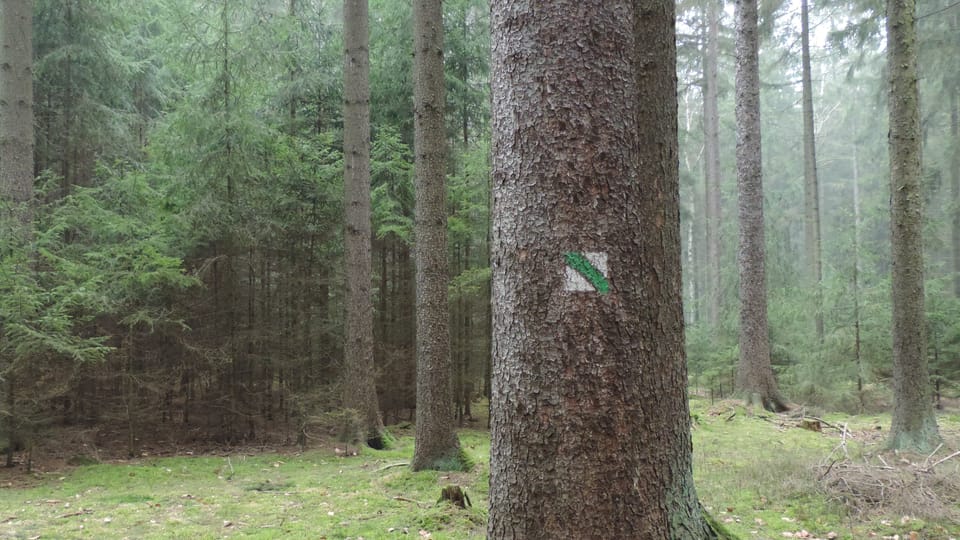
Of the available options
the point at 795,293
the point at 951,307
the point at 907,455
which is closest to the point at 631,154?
the point at 907,455

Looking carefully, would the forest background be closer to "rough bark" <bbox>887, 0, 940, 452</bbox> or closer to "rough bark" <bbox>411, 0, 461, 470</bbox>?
"rough bark" <bbox>887, 0, 940, 452</bbox>

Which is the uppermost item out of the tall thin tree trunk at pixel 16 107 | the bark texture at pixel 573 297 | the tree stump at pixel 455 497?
the tall thin tree trunk at pixel 16 107

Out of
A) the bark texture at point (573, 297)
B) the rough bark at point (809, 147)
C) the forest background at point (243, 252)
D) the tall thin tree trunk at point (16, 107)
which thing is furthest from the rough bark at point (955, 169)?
the tall thin tree trunk at point (16, 107)

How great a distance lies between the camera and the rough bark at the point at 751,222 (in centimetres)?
1069

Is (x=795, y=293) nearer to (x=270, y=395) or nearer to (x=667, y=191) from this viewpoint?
(x=270, y=395)

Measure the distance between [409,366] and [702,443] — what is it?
5.41 meters

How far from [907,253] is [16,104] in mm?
11509

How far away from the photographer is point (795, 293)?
1460 cm

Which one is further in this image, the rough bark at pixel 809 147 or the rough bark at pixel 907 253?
the rough bark at pixel 809 147

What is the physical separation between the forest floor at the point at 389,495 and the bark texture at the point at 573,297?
255cm

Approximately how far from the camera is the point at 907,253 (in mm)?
6352

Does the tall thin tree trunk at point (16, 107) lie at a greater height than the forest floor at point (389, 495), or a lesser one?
greater

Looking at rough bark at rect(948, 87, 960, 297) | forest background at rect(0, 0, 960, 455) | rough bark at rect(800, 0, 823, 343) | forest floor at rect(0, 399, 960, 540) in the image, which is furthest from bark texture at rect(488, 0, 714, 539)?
rough bark at rect(948, 87, 960, 297)

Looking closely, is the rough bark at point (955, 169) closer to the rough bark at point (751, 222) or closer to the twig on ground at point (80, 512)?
the rough bark at point (751, 222)
